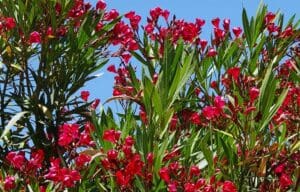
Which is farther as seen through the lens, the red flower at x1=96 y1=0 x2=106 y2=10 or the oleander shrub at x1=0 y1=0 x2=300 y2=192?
the red flower at x1=96 y1=0 x2=106 y2=10

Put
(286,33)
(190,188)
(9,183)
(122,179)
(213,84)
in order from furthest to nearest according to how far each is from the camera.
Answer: (286,33) → (213,84) → (9,183) → (122,179) → (190,188)

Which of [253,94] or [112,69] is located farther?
[112,69]

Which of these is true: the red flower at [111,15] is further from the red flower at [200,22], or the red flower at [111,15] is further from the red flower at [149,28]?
the red flower at [200,22]

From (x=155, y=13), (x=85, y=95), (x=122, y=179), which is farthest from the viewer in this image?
(x=155, y=13)

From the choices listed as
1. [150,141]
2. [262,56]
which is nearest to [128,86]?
[262,56]

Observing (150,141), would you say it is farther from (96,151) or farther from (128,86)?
(128,86)

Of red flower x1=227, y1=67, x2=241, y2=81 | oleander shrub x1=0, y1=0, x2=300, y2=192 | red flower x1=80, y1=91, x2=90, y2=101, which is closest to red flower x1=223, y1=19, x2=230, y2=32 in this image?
oleander shrub x1=0, y1=0, x2=300, y2=192

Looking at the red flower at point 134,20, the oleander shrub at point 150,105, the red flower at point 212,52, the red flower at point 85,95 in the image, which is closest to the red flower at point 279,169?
the oleander shrub at point 150,105

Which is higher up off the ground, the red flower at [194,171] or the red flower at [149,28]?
the red flower at [149,28]

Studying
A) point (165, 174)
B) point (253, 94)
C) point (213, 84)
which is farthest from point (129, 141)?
point (213, 84)

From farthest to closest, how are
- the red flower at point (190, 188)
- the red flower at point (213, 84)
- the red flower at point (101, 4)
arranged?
the red flower at point (101, 4)
the red flower at point (213, 84)
the red flower at point (190, 188)

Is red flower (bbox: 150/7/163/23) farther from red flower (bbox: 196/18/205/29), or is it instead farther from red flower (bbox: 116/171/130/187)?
red flower (bbox: 116/171/130/187)

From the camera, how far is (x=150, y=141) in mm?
2707

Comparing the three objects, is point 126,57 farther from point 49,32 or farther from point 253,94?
point 253,94
